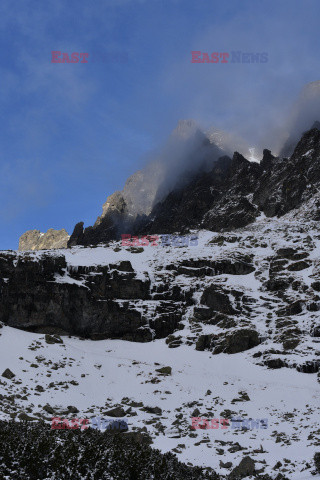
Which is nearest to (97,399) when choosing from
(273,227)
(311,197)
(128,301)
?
(128,301)

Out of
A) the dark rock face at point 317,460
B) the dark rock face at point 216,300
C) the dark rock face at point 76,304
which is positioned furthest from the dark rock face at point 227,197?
the dark rock face at point 317,460

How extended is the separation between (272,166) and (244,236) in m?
44.2

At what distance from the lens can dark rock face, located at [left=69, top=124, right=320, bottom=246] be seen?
94.4 m

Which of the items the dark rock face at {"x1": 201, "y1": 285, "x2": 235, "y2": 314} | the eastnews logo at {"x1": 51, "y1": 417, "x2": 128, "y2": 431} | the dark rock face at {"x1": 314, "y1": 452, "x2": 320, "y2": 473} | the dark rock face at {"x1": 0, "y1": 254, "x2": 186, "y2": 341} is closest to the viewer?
the dark rock face at {"x1": 314, "y1": 452, "x2": 320, "y2": 473}

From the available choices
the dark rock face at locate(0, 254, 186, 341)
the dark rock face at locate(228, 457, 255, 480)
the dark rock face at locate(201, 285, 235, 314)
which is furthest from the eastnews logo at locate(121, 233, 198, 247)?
the dark rock face at locate(228, 457, 255, 480)

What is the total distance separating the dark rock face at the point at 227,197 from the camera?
94375 mm

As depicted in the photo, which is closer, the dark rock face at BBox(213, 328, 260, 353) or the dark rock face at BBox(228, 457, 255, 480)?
the dark rock face at BBox(228, 457, 255, 480)

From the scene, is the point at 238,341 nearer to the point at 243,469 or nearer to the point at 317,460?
the point at 243,469

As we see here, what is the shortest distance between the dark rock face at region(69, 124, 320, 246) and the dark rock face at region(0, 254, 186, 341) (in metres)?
24.2

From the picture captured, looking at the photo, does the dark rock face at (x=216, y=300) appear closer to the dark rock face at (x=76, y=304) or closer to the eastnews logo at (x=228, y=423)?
the dark rock face at (x=76, y=304)

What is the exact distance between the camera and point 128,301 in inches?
2398

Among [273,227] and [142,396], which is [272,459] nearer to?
[142,396]

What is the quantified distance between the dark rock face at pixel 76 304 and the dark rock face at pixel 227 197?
952 inches

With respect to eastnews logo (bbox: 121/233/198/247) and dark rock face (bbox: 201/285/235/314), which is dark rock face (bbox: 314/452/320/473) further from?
eastnews logo (bbox: 121/233/198/247)
